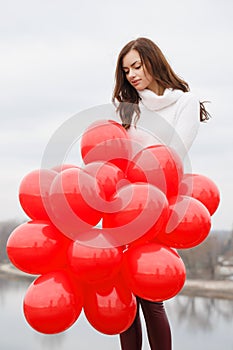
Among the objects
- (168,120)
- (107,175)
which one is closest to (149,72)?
(168,120)

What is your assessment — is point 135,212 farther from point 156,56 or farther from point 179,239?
point 156,56

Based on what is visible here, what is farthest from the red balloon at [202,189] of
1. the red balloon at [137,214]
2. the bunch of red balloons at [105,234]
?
the red balloon at [137,214]

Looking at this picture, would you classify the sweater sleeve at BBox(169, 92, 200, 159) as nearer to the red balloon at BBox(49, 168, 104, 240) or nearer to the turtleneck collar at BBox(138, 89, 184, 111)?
the turtleneck collar at BBox(138, 89, 184, 111)

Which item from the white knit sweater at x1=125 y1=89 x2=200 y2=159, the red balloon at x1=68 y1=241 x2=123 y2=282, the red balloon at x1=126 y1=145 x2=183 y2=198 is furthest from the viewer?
the white knit sweater at x1=125 y1=89 x2=200 y2=159

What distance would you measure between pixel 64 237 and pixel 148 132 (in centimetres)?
42

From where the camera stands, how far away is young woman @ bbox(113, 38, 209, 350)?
1.59 metres

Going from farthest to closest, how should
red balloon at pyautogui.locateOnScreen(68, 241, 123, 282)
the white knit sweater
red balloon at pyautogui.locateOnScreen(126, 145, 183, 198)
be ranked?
1. the white knit sweater
2. red balloon at pyautogui.locateOnScreen(126, 145, 183, 198)
3. red balloon at pyautogui.locateOnScreen(68, 241, 123, 282)

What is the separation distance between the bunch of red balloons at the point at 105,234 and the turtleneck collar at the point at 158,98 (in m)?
0.19

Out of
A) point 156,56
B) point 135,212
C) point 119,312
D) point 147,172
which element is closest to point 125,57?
point 156,56

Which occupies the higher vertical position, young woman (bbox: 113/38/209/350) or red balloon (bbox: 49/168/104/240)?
young woman (bbox: 113/38/209/350)

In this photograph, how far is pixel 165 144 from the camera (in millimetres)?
1582

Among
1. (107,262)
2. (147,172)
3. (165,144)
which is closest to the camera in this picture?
(107,262)

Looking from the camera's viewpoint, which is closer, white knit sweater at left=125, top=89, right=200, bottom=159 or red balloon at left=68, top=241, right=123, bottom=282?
red balloon at left=68, top=241, right=123, bottom=282

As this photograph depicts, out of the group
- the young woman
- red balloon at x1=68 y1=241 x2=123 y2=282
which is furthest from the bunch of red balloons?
the young woman
